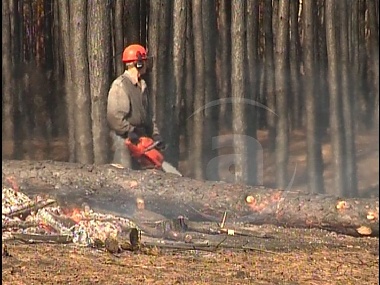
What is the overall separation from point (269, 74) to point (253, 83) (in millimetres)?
78

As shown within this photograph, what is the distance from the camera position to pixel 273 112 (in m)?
4.25

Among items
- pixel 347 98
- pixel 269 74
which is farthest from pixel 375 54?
pixel 269 74

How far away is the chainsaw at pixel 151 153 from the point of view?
14.3 feet

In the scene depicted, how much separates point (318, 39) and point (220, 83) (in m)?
0.45

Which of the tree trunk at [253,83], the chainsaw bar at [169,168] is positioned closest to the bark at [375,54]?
the tree trunk at [253,83]

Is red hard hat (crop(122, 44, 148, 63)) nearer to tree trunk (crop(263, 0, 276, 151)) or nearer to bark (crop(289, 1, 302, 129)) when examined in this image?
tree trunk (crop(263, 0, 276, 151))

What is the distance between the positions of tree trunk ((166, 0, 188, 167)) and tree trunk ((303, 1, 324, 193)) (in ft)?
1.68

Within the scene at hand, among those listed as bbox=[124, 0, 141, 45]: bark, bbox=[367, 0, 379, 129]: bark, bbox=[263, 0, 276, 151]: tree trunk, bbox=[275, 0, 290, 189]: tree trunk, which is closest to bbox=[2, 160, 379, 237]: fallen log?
bbox=[275, 0, 290, 189]: tree trunk

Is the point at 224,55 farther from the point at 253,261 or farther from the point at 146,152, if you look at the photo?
the point at 253,261

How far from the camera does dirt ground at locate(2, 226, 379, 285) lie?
4.25m

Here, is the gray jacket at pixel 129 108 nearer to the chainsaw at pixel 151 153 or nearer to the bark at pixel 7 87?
the chainsaw at pixel 151 153

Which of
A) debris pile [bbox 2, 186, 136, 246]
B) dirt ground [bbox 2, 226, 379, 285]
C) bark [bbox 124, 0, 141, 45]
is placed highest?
bark [bbox 124, 0, 141, 45]

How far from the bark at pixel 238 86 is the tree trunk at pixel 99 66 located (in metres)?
0.54

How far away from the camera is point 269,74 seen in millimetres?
4285
